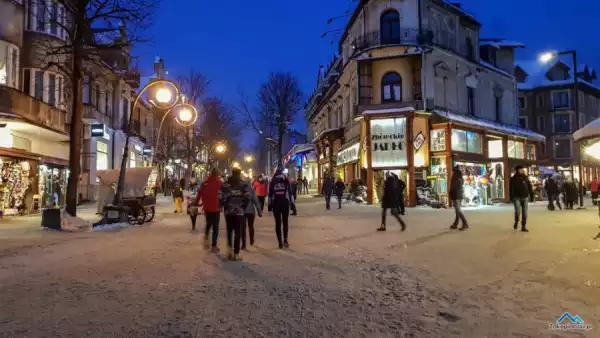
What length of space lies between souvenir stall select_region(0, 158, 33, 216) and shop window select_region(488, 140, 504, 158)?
2651 cm

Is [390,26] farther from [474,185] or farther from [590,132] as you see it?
[590,132]

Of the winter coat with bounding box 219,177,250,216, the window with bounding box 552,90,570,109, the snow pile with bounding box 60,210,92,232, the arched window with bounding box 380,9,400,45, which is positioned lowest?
the snow pile with bounding box 60,210,92,232

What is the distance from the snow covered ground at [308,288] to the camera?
193 inches

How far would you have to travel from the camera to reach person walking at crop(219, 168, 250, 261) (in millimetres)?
8953

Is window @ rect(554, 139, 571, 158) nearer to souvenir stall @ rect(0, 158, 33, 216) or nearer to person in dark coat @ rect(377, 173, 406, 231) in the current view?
person in dark coat @ rect(377, 173, 406, 231)

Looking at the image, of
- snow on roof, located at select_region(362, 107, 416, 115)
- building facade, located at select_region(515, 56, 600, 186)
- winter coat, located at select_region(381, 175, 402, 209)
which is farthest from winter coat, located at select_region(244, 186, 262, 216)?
building facade, located at select_region(515, 56, 600, 186)

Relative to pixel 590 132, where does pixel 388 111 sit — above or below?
above

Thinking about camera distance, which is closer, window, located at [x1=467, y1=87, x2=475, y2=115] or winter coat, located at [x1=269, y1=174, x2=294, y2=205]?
winter coat, located at [x1=269, y1=174, x2=294, y2=205]

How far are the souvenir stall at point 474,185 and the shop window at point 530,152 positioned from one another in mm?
7243

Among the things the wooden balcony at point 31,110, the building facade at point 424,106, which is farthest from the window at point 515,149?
the wooden balcony at point 31,110

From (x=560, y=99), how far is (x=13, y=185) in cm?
5966

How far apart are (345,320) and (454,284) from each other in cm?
236

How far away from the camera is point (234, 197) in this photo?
29.6 feet

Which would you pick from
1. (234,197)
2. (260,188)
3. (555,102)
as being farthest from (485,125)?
(555,102)
